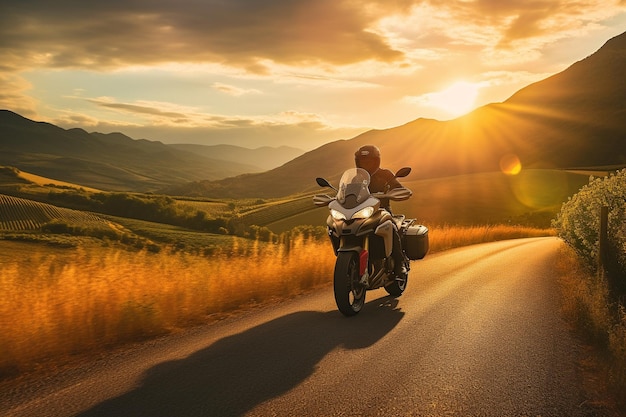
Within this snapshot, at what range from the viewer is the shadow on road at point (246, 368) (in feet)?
14.0

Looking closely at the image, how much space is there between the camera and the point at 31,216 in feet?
287

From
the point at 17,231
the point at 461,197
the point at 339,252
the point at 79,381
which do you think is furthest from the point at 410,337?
the point at 17,231

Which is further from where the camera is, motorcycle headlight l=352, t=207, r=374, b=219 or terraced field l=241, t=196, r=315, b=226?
terraced field l=241, t=196, r=315, b=226

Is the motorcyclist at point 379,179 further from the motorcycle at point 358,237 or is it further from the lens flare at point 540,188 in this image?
the lens flare at point 540,188

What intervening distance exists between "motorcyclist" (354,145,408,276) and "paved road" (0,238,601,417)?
83 centimetres

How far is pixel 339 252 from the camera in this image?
7.75 metres

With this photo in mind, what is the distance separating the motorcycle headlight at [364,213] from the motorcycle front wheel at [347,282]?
54 centimetres

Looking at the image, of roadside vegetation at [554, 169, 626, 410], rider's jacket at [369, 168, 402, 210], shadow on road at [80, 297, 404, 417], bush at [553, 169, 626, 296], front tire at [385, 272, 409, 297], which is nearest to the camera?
shadow on road at [80, 297, 404, 417]

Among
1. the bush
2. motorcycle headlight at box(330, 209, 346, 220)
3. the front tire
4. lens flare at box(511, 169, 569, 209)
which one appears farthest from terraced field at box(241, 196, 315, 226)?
motorcycle headlight at box(330, 209, 346, 220)

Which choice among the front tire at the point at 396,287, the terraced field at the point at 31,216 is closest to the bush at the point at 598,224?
the front tire at the point at 396,287

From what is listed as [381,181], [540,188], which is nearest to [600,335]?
[381,181]

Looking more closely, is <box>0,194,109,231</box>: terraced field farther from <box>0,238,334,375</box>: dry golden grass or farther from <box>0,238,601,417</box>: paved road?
<box>0,238,601,417</box>: paved road

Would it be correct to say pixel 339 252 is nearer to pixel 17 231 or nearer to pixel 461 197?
pixel 461 197

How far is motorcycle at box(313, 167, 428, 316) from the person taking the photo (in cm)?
759
